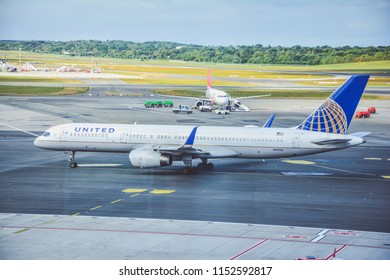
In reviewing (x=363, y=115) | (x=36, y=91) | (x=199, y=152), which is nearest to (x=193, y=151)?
(x=199, y=152)

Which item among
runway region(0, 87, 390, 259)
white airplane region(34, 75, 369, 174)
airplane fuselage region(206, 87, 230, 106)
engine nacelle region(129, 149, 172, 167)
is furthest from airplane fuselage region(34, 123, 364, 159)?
airplane fuselage region(206, 87, 230, 106)

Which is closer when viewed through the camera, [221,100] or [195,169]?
[195,169]

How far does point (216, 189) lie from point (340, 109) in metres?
14.8

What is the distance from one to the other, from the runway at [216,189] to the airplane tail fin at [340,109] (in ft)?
14.7

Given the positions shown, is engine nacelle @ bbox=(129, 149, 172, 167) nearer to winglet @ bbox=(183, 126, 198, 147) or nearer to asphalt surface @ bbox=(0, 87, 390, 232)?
asphalt surface @ bbox=(0, 87, 390, 232)

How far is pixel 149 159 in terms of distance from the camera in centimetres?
5366

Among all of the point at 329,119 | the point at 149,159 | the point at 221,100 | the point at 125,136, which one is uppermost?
the point at 329,119

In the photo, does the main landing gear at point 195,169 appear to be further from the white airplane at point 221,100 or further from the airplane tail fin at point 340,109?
the white airplane at point 221,100

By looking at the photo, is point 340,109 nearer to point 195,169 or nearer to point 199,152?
point 199,152

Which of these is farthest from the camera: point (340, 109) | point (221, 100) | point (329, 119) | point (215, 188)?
point (221, 100)

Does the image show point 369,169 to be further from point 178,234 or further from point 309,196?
point 178,234

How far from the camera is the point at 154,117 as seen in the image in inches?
4161

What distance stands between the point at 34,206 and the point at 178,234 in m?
13.0

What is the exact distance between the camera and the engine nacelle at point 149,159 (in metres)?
53.6
